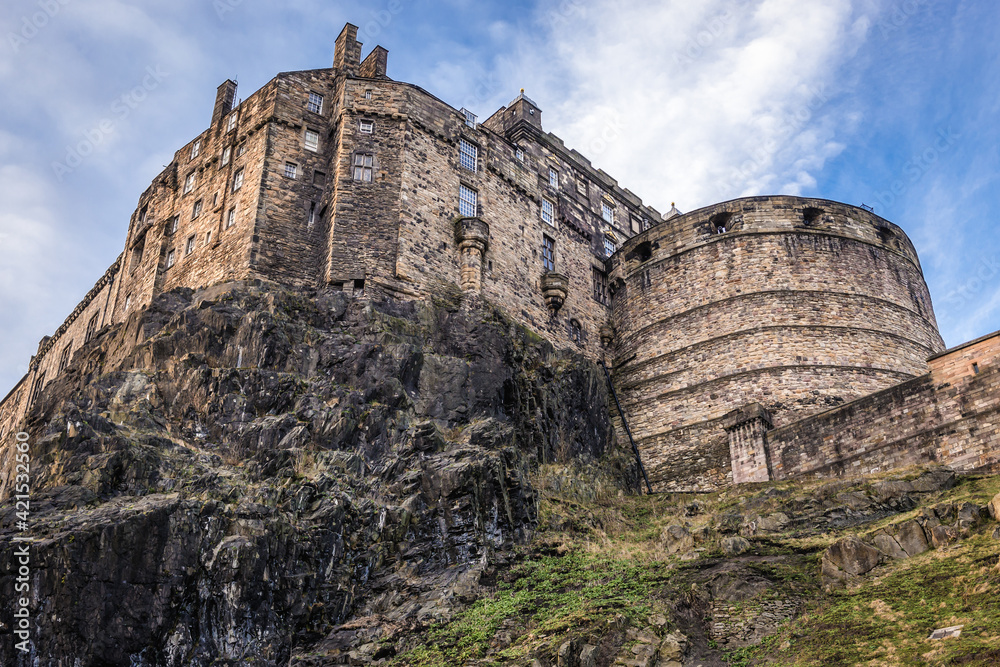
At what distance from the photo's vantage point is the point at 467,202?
3312cm

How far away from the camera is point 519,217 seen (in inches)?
1384

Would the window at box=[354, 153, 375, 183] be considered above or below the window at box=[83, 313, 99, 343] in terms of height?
above

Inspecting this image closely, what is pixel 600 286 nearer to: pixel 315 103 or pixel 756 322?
pixel 756 322

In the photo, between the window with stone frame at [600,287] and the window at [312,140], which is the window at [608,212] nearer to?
the window with stone frame at [600,287]

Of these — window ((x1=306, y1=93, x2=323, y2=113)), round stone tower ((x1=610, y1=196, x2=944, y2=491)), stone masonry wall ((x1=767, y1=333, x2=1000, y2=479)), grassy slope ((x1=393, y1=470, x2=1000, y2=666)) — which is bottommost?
grassy slope ((x1=393, y1=470, x2=1000, y2=666))

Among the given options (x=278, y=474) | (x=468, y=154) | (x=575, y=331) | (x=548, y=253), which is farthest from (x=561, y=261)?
(x=278, y=474)

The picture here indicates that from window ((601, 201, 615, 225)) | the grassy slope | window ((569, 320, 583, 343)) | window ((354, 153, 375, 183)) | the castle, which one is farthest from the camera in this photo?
window ((601, 201, 615, 225))

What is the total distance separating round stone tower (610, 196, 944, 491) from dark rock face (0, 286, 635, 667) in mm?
4115

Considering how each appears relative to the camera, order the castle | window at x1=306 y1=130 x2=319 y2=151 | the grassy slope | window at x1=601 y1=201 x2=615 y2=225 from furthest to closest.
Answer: window at x1=601 y1=201 x2=615 y2=225 < window at x1=306 y1=130 x2=319 y2=151 < the castle < the grassy slope

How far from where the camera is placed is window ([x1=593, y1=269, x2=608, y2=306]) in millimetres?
37719

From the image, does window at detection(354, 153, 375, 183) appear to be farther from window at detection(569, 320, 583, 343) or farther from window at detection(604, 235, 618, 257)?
window at detection(604, 235, 618, 257)

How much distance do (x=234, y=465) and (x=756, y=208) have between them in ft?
75.8

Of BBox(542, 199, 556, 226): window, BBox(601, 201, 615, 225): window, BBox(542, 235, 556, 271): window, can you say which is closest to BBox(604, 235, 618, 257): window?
BBox(601, 201, 615, 225): window

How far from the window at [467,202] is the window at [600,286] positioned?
7193 mm
